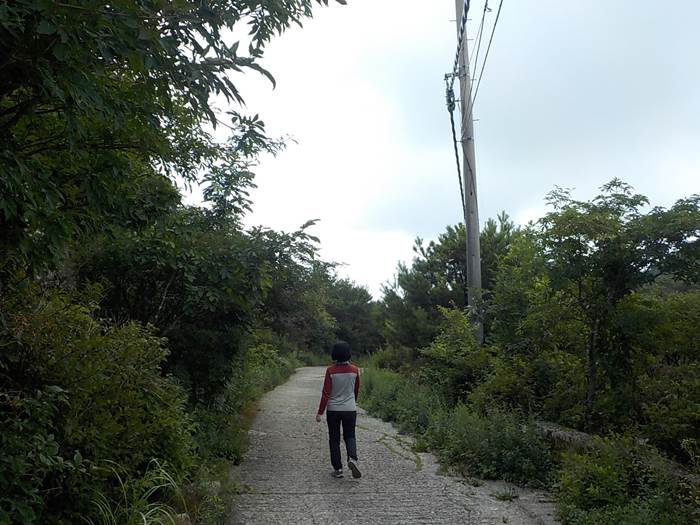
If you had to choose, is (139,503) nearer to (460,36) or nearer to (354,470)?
(354,470)

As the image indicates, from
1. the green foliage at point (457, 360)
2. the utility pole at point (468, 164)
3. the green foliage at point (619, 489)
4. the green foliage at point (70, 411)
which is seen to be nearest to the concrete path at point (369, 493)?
the green foliage at point (619, 489)

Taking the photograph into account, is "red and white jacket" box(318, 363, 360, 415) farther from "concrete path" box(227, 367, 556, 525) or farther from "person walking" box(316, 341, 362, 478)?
"concrete path" box(227, 367, 556, 525)

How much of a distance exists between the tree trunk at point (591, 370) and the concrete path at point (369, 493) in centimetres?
133

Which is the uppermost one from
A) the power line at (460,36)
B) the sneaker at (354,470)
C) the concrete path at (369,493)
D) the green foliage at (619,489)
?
the power line at (460,36)

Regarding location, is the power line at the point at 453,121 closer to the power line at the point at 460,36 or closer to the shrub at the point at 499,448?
the power line at the point at 460,36

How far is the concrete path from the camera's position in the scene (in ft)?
20.1

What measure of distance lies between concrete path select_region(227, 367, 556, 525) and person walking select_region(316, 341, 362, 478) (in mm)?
316

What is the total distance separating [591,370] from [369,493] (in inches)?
123

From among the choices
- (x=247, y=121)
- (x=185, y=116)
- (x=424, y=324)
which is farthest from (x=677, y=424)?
(x=424, y=324)

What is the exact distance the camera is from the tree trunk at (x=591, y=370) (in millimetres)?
7809

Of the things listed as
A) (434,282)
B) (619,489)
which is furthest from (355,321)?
(619,489)

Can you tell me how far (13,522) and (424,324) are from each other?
18673mm

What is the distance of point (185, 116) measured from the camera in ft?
19.1

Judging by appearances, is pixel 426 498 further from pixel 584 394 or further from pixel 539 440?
pixel 584 394
